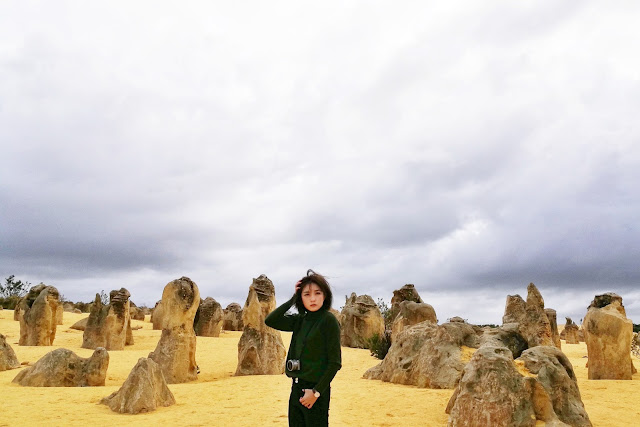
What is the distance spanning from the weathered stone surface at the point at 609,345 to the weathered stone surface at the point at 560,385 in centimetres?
521

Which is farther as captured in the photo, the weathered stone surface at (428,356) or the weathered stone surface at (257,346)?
the weathered stone surface at (257,346)

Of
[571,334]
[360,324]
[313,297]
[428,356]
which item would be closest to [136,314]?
[360,324]

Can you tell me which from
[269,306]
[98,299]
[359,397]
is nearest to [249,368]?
[269,306]

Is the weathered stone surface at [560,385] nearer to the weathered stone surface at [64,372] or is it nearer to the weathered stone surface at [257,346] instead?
the weathered stone surface at [257,346]

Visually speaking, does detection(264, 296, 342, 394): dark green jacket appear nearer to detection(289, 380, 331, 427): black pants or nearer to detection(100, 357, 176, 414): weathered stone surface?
detection(289, 380, 331, 427): black pants

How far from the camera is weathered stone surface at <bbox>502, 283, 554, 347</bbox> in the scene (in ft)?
40.2

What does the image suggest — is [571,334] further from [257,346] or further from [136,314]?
[136,314]

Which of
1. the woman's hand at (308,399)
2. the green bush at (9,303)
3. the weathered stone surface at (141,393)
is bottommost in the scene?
the weathered stone surface at (141,393)

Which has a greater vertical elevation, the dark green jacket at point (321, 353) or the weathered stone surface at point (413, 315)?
the weathered stone surface at point (413, 315)

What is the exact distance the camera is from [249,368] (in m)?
13.1

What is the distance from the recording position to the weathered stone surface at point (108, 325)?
18.9 m

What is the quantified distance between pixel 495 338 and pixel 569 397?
4.77 m

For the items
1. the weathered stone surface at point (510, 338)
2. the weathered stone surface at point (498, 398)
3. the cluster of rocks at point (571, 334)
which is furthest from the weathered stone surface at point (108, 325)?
the cluster of rocks at point (571, 334)

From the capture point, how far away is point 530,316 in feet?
43.1
